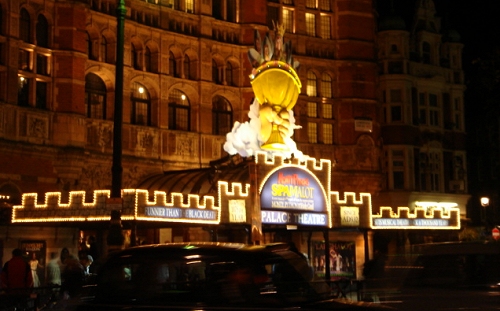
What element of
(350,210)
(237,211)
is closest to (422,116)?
(350,210)

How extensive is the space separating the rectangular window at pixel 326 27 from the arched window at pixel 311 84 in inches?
82.3

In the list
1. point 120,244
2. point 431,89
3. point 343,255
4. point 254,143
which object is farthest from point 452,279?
point 431,89

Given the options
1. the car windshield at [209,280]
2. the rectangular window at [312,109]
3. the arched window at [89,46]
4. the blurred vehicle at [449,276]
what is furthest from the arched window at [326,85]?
the car windshield at [209,280]

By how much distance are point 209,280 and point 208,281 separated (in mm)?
17

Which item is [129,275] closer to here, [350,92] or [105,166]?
[105,166]

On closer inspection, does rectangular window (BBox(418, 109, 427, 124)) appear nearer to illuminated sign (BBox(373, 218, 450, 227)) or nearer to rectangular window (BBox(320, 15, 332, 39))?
rectangular window (BBox(320, 15, 332, 39))

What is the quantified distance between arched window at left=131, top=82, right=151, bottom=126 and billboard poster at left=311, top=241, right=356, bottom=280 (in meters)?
10.1

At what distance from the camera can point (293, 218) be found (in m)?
27.8

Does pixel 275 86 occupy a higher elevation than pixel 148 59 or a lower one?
lower

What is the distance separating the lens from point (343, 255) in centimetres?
3672

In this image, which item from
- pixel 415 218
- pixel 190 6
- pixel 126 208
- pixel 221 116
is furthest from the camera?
pixel 221 116

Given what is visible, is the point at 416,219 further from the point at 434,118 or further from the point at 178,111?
the point at 434,118

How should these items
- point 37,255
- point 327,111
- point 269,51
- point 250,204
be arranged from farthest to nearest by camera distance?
point 327,111 < point 269,51 < point 37,255 < point 250,204

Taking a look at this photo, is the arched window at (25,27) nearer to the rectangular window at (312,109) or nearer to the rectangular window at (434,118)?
the rectangular window at (312,109)
